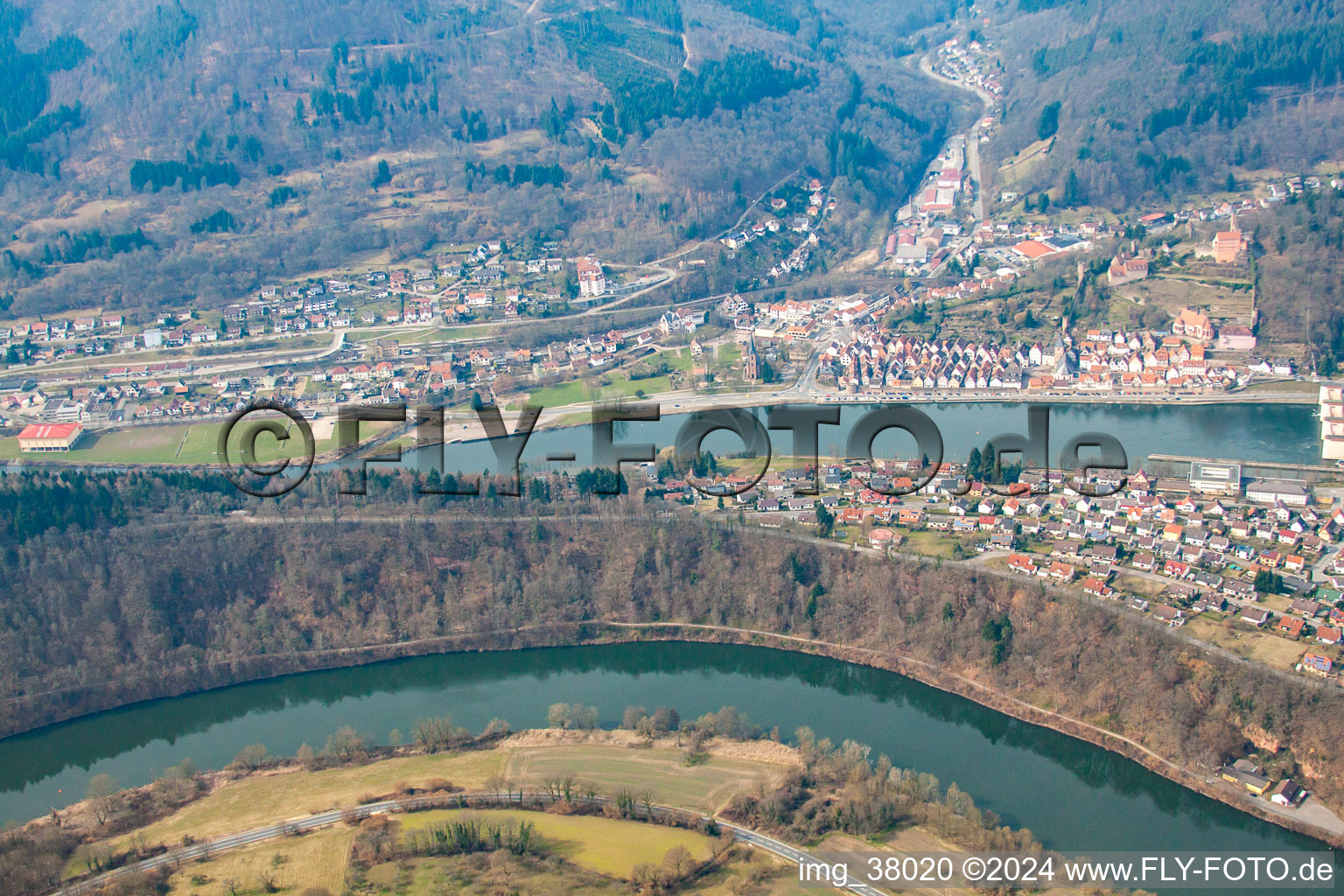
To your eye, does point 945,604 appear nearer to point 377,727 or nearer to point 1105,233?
point 377,727

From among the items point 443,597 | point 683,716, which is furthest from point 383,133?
point 683,716

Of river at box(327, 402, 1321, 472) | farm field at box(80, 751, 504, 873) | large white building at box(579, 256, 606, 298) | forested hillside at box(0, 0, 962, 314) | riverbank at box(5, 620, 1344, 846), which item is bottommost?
farm field at box(80, 751, 504, 873)

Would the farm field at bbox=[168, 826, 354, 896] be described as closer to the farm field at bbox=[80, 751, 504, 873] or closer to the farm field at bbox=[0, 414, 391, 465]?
the farm field at bbox=[80, 751, 504, 873]

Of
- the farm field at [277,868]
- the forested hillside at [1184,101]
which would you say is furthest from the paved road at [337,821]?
the forested hillside at [1184,101]

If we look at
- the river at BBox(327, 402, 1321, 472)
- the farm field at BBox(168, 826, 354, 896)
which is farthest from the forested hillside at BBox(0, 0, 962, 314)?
the farm field at BBox(168, 826, 354, 896)

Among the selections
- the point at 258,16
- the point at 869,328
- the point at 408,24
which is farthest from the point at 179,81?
the point at 869,328

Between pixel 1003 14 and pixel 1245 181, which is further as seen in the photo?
pixel 1003 14

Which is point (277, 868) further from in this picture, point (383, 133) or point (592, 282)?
point (383, 133)
